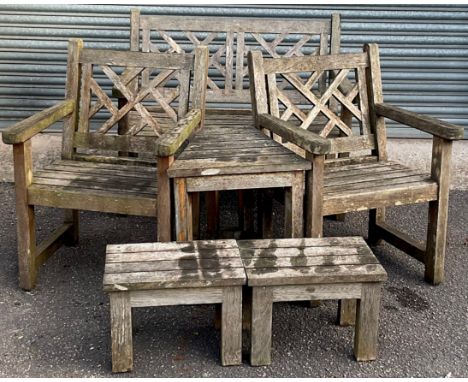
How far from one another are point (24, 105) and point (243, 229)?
2638 mm

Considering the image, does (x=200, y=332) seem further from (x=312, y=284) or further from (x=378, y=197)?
(x=378, y=197)

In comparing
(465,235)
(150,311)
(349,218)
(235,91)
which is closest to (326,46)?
(235,91)

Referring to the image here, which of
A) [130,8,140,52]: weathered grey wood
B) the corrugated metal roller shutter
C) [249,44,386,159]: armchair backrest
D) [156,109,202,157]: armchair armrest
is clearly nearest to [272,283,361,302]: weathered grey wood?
Answer: [156,109,202,157]: armchair armrest

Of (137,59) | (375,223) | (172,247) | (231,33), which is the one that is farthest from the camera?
(231,33)

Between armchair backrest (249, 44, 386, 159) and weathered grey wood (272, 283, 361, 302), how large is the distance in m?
1.26

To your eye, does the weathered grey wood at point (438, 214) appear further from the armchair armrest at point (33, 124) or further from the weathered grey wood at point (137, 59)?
the armchair armrest at point (33, 124)

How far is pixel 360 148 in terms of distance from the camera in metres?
4.48

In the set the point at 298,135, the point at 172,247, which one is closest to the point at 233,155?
the point at 298,135

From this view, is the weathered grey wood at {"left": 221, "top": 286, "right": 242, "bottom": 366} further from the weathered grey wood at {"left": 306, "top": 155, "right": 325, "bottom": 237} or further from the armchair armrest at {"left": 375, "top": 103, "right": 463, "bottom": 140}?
the armchair armrest at {"left": 375, "top": 103, "right": 463, "bottom": 140}

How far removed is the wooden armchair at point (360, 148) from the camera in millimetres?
3740

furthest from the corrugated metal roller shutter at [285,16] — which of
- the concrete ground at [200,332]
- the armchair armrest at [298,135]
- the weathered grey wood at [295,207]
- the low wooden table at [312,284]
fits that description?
the low wooden table at [312,284]

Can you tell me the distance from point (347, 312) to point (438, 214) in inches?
33.9

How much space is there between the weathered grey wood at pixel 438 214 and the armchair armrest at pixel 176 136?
1.33 m

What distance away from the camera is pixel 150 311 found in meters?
3.81
